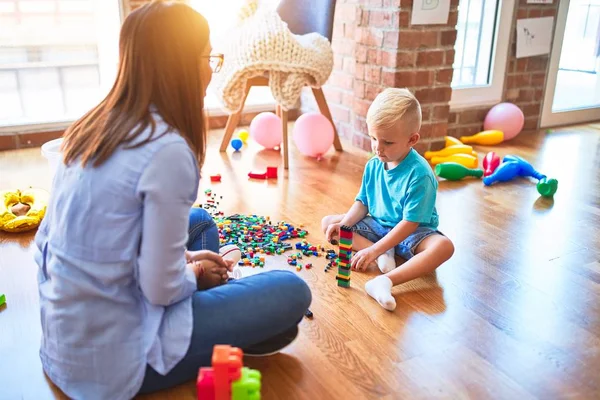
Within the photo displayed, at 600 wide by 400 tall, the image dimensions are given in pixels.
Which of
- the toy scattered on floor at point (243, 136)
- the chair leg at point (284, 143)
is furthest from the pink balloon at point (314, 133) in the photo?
the toy scattered on floor at point (243, 136)

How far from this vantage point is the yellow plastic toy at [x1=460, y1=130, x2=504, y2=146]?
3129 mm

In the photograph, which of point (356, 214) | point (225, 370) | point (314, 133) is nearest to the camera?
point (225, 370)

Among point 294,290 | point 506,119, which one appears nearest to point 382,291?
point 294,290

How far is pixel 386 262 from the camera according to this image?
64.9 inches

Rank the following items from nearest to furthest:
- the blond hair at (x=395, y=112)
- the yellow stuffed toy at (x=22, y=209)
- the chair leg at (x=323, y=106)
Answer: the blond hair at (x=395, y=112) < the yellow stuffed toy at (x=22, y=209) < the chair leg at (x=323, y=106)

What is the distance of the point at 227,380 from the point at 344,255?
0.71 metres

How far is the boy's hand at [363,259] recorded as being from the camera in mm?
1640

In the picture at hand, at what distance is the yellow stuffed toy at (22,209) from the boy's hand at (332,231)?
3.23ft

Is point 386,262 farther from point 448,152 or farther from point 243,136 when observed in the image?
point 243,136

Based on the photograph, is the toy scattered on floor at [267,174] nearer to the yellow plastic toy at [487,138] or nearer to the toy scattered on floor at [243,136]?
the toy scattered on floor at [243,136]

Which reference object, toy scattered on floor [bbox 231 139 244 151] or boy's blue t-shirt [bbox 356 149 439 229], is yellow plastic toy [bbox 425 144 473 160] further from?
boy's blue t-shirt [bbox 356 149 439 229]

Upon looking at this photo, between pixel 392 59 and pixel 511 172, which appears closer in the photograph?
pixel 511 172

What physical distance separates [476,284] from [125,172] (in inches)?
42.7

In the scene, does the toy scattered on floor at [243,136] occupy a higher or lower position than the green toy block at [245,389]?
lower
